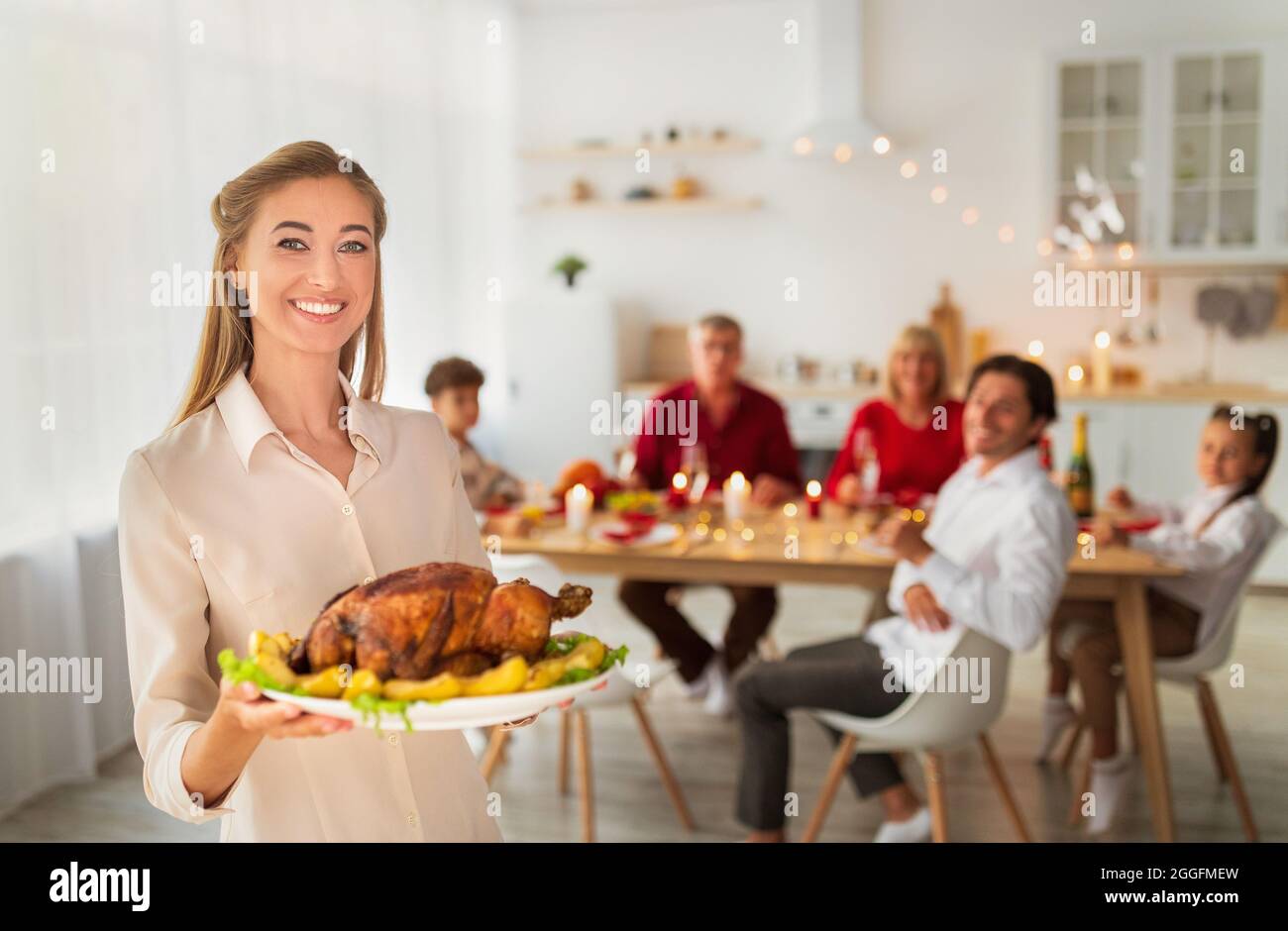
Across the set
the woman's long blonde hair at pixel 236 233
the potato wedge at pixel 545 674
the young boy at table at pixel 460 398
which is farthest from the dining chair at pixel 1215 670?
the woman's long blonde hair at pixel 236 233

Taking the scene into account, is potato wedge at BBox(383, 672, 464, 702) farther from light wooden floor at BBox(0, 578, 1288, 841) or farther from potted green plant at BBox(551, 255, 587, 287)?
potted green plant at BBox(551, 255, 587, 287)

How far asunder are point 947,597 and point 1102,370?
3.46 m

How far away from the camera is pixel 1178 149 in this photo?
5.21 m

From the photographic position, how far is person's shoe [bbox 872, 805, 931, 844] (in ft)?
9.07

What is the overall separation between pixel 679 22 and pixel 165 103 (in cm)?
379

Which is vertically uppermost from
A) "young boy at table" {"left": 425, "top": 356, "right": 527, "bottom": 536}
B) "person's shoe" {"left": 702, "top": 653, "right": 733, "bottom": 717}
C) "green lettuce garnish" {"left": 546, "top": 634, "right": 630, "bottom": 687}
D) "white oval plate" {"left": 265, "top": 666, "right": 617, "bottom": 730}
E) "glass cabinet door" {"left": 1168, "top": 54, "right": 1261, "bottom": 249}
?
"glass cabinet door" {"left": 1168, "top": 54, "right": 1261, "bottom": 249}

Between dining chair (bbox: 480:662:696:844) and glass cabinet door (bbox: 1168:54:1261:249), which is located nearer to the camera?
dining chair (bbox: 480:662:696:844)

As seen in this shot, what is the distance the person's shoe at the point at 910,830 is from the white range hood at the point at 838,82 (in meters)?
3.71

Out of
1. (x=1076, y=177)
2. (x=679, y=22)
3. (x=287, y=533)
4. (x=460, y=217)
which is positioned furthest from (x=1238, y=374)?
(x=287, y=533)

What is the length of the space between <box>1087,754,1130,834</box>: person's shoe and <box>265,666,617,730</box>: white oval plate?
2378mm

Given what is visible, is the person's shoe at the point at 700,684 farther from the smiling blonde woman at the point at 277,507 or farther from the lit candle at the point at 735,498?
the smiling blonde woman at the point at 277,507

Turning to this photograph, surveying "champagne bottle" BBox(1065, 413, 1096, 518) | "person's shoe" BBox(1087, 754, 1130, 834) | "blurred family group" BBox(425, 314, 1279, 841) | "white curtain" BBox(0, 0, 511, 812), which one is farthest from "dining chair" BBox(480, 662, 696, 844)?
"champagne bottle" BBox(1065, 413, 1096, 518)

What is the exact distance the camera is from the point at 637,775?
3381mm

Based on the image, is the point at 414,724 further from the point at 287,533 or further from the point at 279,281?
the point at 279,281
